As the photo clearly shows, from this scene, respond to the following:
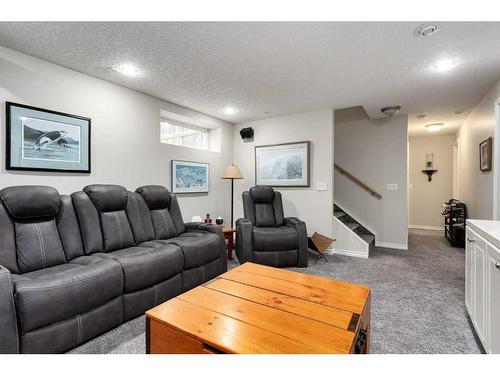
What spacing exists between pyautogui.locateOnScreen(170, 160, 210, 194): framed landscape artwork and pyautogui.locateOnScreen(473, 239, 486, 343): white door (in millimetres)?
3390

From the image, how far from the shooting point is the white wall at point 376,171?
448 centimetres

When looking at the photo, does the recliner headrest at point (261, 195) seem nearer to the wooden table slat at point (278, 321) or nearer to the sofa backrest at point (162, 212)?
the sofa backrest at point (162, 212)

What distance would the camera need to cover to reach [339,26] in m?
1.87

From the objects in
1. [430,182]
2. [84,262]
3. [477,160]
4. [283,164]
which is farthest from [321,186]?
[430,182]

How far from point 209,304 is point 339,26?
2.10 m

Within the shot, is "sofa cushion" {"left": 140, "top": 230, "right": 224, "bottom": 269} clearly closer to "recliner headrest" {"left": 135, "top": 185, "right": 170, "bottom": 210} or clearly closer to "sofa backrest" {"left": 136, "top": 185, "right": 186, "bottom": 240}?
"sofa backrest" {"left": 136, "top": 185, "right": 186, "bottom": 240}

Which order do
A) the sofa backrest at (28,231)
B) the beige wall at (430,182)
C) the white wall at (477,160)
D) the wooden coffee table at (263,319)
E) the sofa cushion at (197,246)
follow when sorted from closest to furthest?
the wooden coffee table at (263,319)
the sofa backrest at (28,231)
the sofa cushion at (197,246)
the white wall at (477,160)
the beige wall at (430,182)

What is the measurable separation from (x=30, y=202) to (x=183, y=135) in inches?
99.7

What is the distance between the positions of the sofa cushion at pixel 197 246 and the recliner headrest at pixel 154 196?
456 mm

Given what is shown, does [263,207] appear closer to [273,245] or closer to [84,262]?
[273,245]

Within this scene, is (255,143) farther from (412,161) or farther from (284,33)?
(412,161)

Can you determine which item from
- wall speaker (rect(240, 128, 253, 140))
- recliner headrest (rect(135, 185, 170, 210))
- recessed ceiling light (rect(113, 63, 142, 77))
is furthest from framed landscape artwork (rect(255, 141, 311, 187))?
recessed ceiling light (rect(113, 63, 142, 77))

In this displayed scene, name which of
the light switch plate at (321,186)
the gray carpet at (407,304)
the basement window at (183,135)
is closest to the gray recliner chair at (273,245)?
the gray carpet at (407,304)

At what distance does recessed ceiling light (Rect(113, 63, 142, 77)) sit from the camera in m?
2.53
